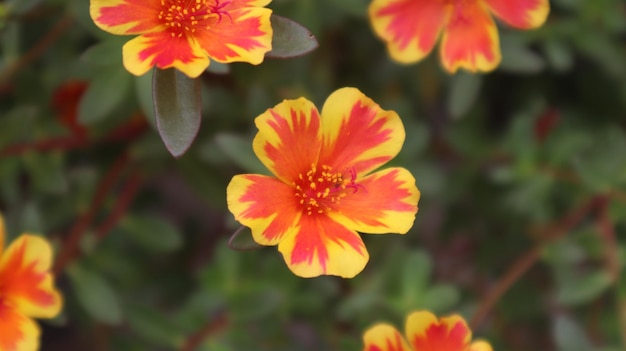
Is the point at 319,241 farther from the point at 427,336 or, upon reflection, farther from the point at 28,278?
the point at 28,278

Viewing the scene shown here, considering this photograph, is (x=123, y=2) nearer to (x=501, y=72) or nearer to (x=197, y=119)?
(x=197, y=119)

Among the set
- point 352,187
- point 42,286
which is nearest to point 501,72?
point 352,187

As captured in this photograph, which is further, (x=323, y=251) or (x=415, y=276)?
(x=415, y=276)

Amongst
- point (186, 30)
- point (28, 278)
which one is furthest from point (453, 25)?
point (28, 278)

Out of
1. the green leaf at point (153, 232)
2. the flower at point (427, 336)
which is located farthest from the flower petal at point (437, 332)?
the green leaf at point (153, 232)

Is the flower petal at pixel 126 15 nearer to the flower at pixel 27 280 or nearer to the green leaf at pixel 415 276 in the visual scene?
the flower at pixel 27 280

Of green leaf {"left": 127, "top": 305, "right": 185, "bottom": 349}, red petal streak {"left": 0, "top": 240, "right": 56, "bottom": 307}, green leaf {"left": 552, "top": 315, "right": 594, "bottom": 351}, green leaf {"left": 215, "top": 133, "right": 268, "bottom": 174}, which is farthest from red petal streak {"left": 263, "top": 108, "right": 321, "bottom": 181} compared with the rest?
green leaf {"left": 552, "top": 315, "right": 594, "bottom": 351}
